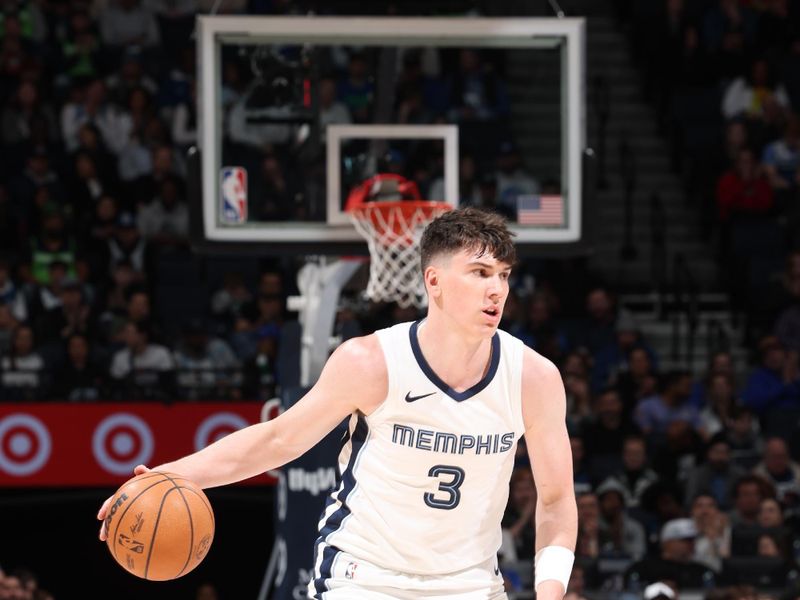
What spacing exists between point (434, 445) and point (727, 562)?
6513 millimetres

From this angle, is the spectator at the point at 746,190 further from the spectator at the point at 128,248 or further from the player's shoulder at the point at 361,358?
the player's shoulder at the point at 361,358

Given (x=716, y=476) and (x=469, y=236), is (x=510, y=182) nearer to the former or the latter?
(x=716, y=476)

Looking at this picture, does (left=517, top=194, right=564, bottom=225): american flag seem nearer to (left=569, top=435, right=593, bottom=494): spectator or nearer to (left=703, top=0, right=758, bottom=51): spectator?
(left=569, top=435, right=593, bottom=494): spectator

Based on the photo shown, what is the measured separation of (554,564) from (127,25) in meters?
11.6

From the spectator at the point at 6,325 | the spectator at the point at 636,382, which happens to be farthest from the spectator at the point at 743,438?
the spectator at the point at 6,325

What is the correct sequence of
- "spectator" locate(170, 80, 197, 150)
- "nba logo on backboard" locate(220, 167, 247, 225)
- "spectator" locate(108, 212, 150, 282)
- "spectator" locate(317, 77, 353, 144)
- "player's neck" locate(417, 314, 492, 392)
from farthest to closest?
"spectator" locate(170, 80, 197, 150), "spectator" locate(108, 212, 150, 282), "spectator" locate(317, 77, 353, 144), "nba logo on backboard" locate(220, 167, 247, 225), "player's neck" locate(417, 314, 492, 392)

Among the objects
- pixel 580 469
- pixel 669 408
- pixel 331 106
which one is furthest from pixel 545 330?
pixel 331 106

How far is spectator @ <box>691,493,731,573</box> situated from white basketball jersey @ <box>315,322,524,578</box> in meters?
6.58

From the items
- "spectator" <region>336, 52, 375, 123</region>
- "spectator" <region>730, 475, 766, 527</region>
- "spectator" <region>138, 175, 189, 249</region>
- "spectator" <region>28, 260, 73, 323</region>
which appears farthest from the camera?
"spectator" <region>138, 175, 189, 249</region>


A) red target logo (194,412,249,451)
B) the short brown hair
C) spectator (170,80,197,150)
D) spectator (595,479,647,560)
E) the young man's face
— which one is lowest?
spectator (595,479,647,560)

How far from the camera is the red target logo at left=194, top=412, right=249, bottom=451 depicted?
1130cm

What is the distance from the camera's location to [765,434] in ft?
41.5

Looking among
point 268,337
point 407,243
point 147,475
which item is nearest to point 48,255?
point 268,337

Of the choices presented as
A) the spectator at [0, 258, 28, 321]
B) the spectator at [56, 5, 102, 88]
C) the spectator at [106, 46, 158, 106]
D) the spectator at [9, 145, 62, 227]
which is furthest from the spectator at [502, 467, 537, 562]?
the spectator at [56, 5, 102, 88]
